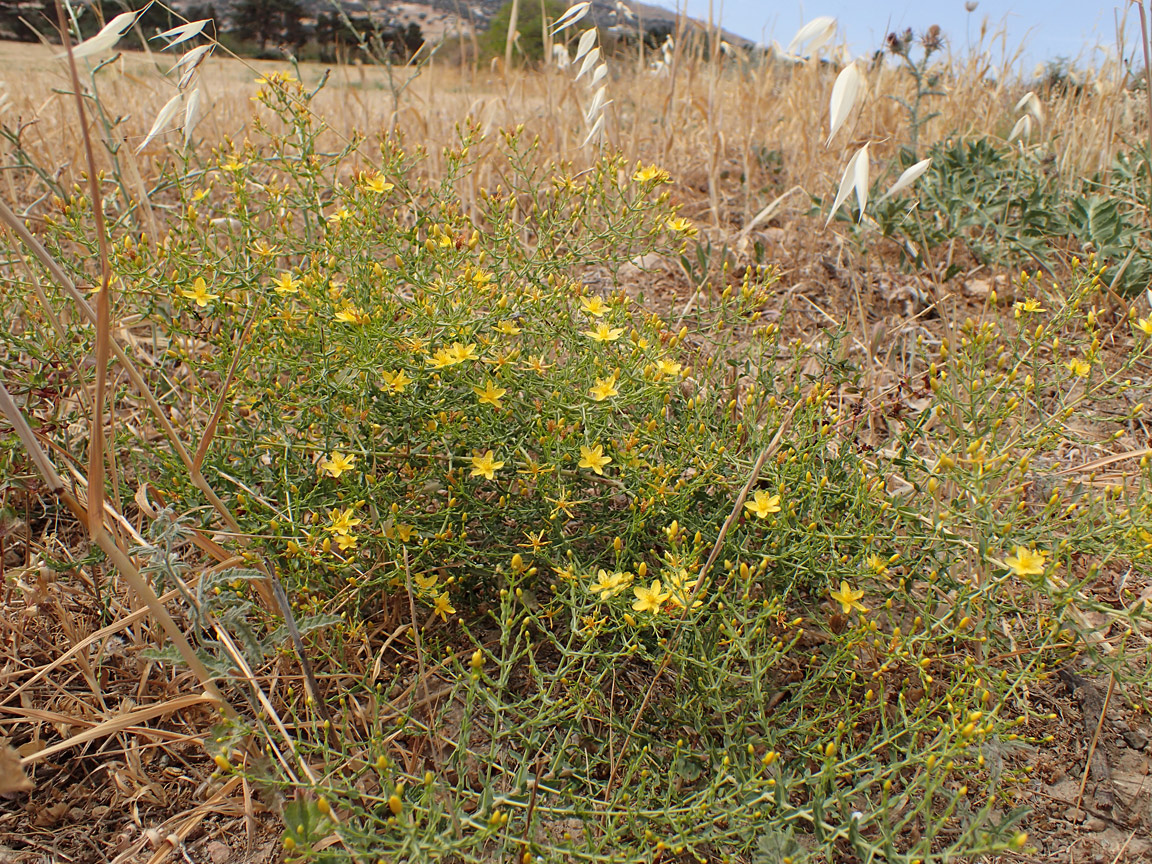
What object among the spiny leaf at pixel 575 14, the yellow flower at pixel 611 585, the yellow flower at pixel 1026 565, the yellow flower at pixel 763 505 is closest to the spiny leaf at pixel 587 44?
the spiny leaf at pixel 575 14

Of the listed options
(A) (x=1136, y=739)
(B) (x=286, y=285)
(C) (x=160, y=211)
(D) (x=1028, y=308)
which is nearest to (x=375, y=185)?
(B) (x=286, y=285)

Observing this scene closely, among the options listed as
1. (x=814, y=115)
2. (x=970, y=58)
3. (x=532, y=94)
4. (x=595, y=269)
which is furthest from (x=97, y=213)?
(x=970, y=58)

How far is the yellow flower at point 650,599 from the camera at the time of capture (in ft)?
4.19

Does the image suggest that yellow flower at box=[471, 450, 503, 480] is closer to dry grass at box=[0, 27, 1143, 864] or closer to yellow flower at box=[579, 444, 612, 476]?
yellow flower at box=[579, 444, 612, 476]

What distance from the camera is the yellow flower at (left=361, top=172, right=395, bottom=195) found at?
5.83ft

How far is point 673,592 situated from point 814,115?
3.72 m

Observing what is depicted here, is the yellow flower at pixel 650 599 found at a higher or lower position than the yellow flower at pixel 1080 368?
lower

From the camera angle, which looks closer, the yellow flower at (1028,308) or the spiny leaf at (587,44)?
the yellow flower at (1028,308)

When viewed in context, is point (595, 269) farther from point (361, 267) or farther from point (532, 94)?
point (532, 94)

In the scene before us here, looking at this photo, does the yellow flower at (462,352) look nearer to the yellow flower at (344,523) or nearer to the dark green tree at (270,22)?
the yellow flower at (344,523)

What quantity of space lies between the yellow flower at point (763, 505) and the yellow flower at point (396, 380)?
698mm

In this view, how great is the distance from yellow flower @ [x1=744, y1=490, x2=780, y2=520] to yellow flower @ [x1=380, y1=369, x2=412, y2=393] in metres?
0.70

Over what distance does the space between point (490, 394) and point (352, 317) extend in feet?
0.99

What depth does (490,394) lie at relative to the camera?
1534 millimetres
